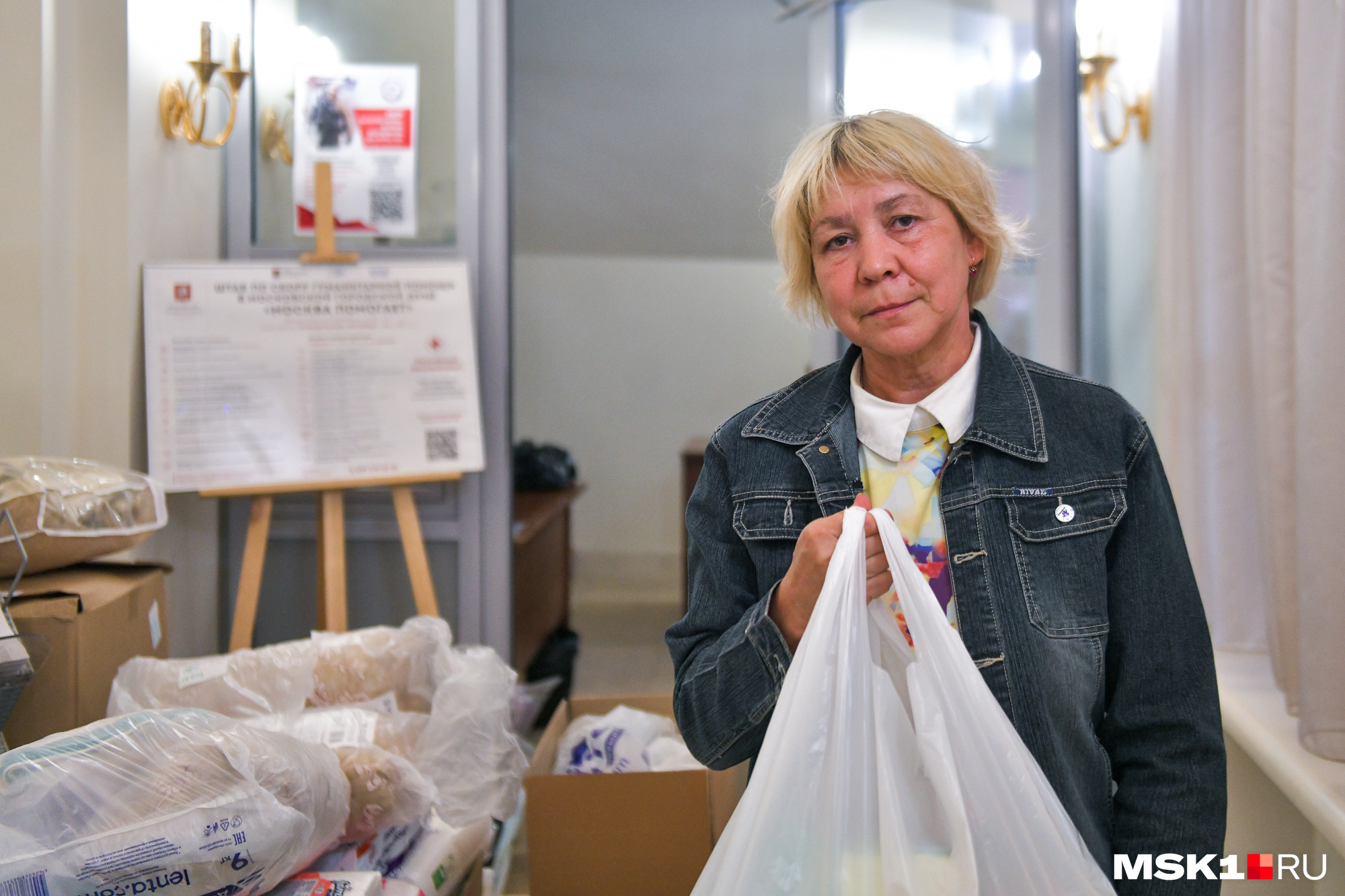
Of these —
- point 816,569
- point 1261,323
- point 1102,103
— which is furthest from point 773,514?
point 1102,103

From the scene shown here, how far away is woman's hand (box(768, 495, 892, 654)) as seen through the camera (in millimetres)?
901

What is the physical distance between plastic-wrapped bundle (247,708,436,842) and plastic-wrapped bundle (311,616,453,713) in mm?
95

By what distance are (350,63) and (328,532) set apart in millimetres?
1192

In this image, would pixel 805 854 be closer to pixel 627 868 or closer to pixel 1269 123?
pixel 627 868

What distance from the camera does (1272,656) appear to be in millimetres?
1475

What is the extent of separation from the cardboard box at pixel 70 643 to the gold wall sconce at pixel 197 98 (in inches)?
41.0

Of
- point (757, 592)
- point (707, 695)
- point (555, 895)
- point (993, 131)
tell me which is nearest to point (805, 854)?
point (707, 695)

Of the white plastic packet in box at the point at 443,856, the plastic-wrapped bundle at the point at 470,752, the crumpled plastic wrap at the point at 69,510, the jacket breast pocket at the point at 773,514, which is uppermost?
the jacket breast pocket at the point at 773,514

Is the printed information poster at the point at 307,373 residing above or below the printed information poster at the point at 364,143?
below

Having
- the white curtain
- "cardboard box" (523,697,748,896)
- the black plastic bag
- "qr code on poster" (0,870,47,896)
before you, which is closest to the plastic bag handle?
the white curtain

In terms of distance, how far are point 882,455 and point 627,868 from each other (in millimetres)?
892

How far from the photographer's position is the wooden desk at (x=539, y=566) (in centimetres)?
325

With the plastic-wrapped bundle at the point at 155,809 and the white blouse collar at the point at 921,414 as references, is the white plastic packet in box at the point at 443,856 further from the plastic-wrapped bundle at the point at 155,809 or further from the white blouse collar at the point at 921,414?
the white blouse collar at the point at 921,414

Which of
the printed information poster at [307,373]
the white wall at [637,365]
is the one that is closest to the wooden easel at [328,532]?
the printed information poster at [307,373]
